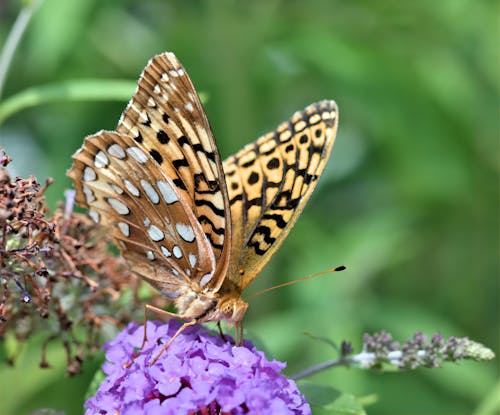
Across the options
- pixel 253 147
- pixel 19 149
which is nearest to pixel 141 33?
pixel 19 149

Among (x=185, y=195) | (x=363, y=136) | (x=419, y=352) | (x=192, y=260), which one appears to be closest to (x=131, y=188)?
(x=185, y=195)

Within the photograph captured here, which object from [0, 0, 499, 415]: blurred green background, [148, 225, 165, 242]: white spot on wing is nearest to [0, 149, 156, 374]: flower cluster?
[148, 225, 165, 242]: white spot on wing

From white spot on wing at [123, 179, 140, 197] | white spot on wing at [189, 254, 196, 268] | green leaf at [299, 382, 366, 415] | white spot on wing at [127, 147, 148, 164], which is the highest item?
white spot on wing at [127, 147, 148, 164]

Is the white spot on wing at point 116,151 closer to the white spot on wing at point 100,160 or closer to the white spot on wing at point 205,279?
the white spot on wing at point 100,160

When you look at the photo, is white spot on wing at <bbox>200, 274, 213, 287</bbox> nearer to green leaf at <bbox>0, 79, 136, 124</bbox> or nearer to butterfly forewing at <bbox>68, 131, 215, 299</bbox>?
butterfly forewing at <bbox>68, 131, 215, 299</bbox>

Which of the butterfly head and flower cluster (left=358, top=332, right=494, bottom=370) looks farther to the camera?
the butterfly head

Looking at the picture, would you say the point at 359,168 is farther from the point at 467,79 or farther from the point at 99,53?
the point at 99,53

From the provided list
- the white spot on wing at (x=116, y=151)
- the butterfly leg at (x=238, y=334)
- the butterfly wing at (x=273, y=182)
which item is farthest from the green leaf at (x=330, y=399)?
the white spot on wing at (x=116, y=151)

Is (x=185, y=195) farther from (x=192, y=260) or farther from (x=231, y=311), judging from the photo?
(x=231, y=311)
